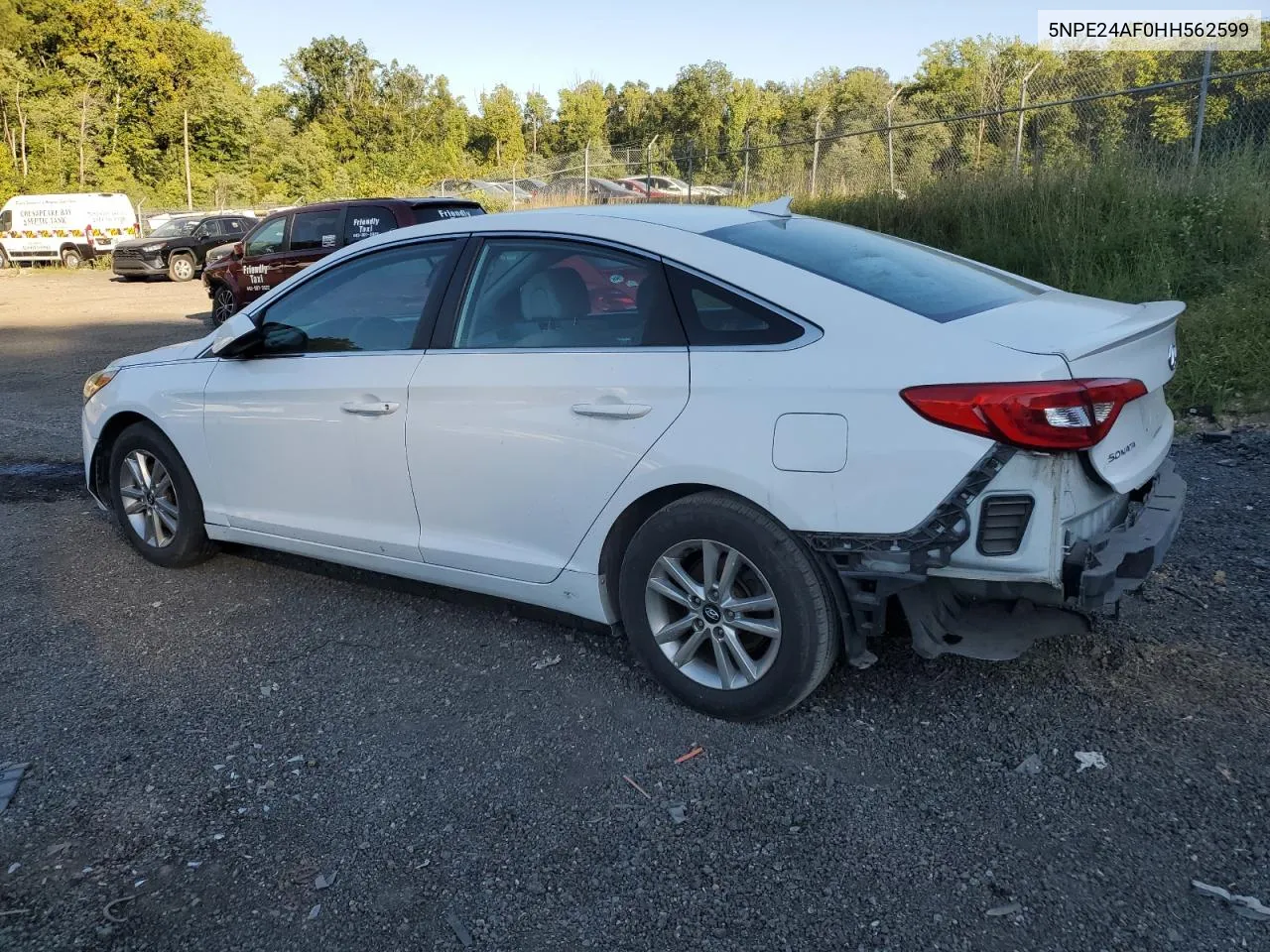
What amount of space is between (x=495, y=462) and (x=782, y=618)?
3.91 ft

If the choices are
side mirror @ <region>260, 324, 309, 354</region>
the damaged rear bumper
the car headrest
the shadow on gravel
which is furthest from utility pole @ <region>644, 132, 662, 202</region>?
the damaged rear bumper

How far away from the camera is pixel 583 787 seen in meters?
3.10

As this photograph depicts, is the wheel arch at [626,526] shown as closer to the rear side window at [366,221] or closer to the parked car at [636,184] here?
the rear side window at [366,221]

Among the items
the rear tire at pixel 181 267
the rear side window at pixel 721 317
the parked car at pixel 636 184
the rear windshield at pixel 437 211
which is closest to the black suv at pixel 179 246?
the rear tire at pixel 181 267

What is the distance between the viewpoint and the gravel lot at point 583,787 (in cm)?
253

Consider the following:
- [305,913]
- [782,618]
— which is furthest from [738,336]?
[305,913]

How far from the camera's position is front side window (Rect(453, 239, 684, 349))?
3480mm

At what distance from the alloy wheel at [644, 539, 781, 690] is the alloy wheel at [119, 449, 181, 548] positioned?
2.68 metres

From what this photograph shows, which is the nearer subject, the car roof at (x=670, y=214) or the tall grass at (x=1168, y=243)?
the car roof at (x=670, y=214)

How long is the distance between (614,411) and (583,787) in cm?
118

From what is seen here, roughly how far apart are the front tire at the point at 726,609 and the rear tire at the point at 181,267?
84.8ft

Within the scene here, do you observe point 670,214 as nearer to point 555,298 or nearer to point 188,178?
point 555,298

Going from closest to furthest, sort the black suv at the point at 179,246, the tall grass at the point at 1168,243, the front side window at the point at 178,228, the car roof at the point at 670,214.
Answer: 1. the car roof at the point at 670,214
2. the tall grass at the point at 1168,243
3. the black suv at the point at 179,246
4. the front side window at the point at 178,228

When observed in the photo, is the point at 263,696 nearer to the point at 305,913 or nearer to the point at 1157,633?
the point at 305,913
